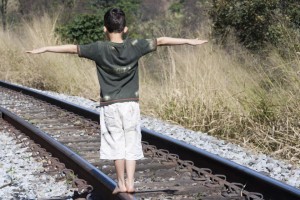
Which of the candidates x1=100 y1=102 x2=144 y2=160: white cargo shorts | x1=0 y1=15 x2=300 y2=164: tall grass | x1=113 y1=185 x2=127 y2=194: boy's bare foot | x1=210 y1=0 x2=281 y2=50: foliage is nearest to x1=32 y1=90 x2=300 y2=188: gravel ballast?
x1=0 y1=15 x2=300 y2=164: tall grass

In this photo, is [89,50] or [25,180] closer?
[89,50]

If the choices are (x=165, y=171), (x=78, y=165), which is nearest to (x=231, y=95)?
(x=165, y=171)

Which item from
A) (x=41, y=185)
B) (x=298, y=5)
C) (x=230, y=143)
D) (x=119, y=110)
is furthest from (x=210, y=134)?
(x=298, y=5)

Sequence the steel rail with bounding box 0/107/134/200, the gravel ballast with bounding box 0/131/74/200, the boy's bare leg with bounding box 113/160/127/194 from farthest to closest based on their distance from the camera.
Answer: the gravel ballast with bounding box 0/131/74/200, the steel rail with bounding box 0/107/134/200, the boy's bare leg with bounding box 113/160/127/194

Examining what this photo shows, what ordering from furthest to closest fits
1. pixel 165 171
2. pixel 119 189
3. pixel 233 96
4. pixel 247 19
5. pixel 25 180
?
pixel 247 19 < pixel 233 96 < pixel 165 171 < pixel 25 180 < pixel 119 189

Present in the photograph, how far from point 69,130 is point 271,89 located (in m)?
2.82

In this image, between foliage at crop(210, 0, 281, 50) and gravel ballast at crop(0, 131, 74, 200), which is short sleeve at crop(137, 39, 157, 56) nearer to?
gravel ballast at crop(0, 131, 74, 200)

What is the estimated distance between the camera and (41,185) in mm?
5020

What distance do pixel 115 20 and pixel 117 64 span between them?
31cm

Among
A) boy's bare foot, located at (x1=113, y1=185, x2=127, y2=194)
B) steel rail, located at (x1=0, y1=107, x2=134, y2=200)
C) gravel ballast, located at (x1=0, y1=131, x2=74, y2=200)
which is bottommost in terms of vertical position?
gravel ballast, located at (x1=0, y1=131, x2=74, y2=200)

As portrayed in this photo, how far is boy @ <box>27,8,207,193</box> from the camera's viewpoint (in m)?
4.04

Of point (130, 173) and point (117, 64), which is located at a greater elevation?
point (117, 64)

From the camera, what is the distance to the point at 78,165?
5160 millimetres

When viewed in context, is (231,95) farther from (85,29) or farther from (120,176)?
(85,29)
